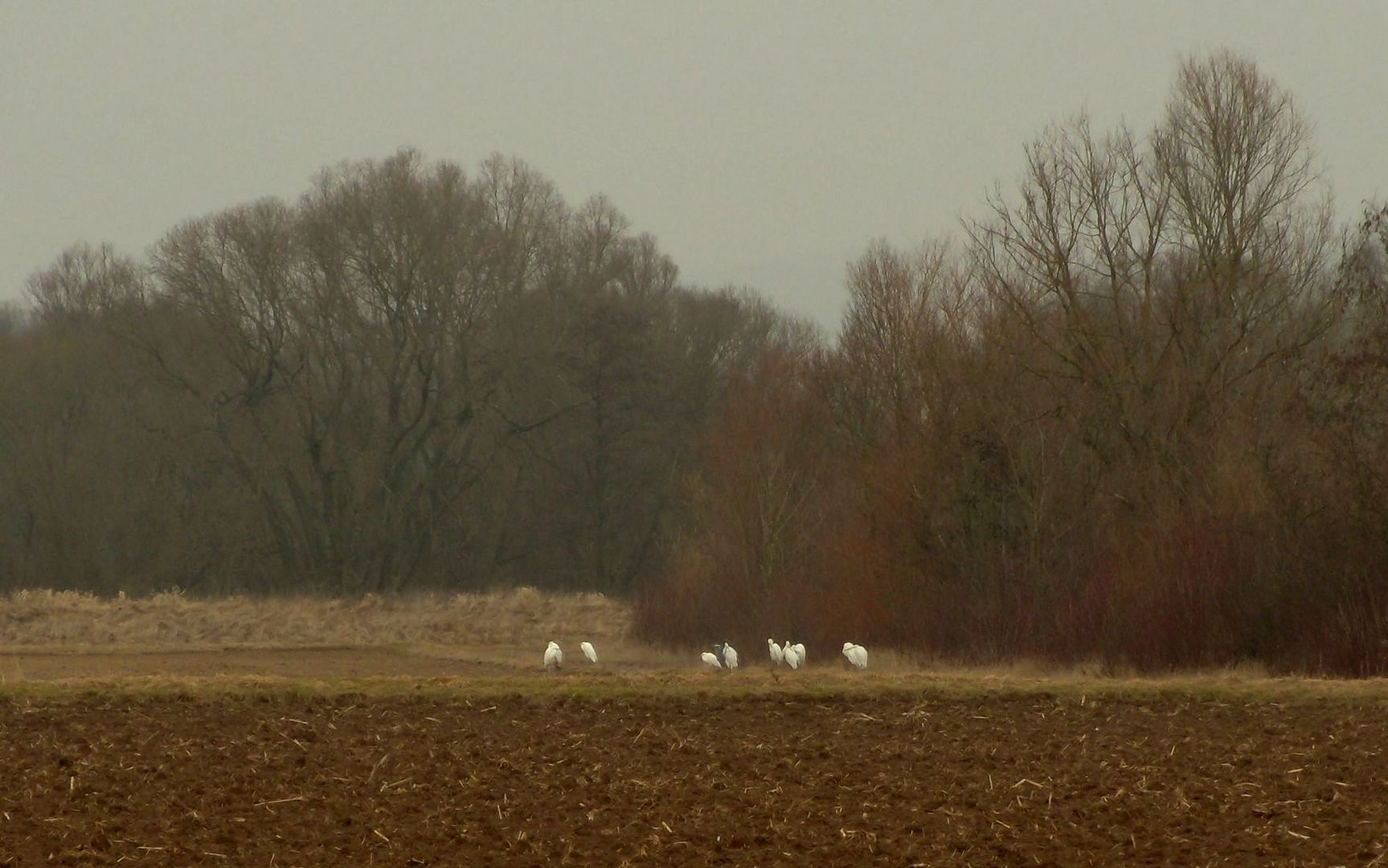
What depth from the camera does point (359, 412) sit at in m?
55.8

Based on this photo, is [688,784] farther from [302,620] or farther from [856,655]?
[302,620]

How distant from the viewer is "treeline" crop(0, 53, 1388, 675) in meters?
24.0

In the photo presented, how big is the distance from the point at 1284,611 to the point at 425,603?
28740mm

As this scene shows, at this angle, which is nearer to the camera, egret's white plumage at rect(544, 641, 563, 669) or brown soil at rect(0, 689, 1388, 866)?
brown soil at rect(0, 689, 1388, 866)

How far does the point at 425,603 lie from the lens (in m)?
46.8

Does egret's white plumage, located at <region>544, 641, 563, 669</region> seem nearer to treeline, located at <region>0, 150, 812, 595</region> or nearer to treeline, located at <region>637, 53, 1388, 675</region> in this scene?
treeline, located at <region>637, 53, 1388, 675</region>

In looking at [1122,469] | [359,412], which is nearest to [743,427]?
[1122,469]

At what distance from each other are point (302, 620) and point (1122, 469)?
23.0 meters

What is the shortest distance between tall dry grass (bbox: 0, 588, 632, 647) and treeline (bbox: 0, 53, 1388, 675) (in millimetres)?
4835

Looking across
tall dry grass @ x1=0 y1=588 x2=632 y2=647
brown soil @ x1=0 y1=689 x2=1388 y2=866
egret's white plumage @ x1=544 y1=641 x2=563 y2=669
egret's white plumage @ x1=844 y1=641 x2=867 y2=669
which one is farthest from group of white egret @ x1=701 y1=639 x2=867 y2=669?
tall dry grass @ x1=0 y1=588 x2=632 y2=647

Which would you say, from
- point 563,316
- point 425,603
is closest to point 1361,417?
point 425,603

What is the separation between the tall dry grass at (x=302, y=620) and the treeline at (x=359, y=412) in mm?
8099

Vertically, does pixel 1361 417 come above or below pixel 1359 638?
above

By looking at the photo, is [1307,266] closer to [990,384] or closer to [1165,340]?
[1165,340]
